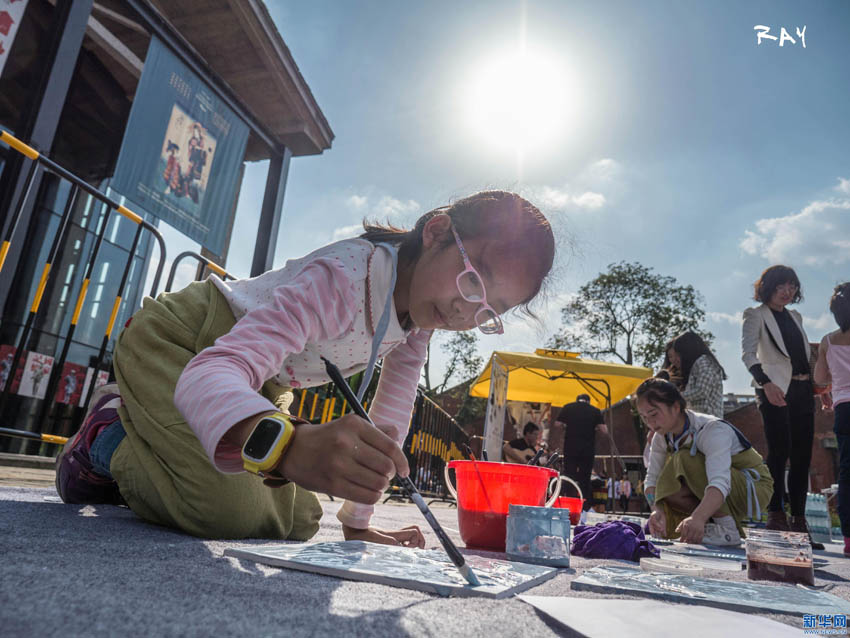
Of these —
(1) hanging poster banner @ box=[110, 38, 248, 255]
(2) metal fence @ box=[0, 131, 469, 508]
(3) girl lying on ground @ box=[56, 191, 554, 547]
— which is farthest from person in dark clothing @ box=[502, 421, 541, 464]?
(3) girl lying on ground @ box=[56, 191, 554, 547]

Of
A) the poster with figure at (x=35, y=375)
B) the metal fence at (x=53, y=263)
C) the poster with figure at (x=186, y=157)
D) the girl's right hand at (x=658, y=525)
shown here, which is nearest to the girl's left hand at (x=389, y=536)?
the metal fence at (x=53, y=263)

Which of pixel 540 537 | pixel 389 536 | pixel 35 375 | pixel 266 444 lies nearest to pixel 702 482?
pixel 540 537

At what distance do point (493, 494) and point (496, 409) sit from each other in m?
5.08

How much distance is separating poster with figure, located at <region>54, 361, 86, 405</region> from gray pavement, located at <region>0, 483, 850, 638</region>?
490 centimetres

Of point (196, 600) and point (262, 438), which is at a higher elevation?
A: point (262, 438)

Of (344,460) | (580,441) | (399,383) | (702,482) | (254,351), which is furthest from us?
(580,441)

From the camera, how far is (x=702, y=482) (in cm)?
298

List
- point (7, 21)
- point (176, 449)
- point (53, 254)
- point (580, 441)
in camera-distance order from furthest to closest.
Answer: point (580, 441) < point (7, 21) < point (53, 254) < point (176, 449)

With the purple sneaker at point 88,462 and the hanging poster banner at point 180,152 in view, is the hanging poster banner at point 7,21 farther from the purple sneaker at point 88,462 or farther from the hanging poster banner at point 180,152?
the purple sneaker at point 88,462

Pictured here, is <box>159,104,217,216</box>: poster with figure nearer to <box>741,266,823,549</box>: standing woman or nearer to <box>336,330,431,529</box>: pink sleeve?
<box>336,330,431,529</box>: pink sleeve

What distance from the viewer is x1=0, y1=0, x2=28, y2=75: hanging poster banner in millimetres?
3613

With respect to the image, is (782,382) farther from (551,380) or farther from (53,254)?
(551,380)

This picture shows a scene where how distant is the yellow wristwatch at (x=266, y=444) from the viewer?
2.43 ft

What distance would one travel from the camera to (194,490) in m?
1.26
